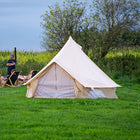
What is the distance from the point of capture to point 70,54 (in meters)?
9.71

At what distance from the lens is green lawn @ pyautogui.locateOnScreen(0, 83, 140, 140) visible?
4.38 m

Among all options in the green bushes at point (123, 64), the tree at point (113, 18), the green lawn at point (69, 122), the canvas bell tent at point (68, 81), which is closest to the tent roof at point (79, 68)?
the canvas bell tent at point (68, 81)

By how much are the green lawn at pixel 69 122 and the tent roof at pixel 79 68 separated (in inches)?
55.1

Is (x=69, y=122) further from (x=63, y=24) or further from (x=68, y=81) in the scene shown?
(x=63, y=24)

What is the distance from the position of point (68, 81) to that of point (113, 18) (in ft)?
41.1

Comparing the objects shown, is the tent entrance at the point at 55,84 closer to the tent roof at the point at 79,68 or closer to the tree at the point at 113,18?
the tent roof at the point at 79,68

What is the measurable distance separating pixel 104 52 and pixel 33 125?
16.2 metres

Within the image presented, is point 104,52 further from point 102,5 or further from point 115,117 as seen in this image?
point 115,117

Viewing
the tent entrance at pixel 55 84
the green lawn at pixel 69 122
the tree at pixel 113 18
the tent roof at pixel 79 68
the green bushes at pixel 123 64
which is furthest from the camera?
the tree at pixel 113 18

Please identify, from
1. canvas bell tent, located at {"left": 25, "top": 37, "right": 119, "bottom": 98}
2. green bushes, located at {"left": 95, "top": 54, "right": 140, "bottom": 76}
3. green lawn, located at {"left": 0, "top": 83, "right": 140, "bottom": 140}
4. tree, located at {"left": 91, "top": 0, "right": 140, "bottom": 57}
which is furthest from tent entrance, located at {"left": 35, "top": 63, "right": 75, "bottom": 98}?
tree, located at {"left": 91, "top": 0, "right": 140, "bottom": 57}

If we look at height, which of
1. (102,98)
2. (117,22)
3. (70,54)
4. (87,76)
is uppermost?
(117,22)

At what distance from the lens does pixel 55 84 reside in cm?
921

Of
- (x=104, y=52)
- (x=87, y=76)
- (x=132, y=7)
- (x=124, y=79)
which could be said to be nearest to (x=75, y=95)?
(x=87, y=76)

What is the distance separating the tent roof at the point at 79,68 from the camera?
29.2 ft
